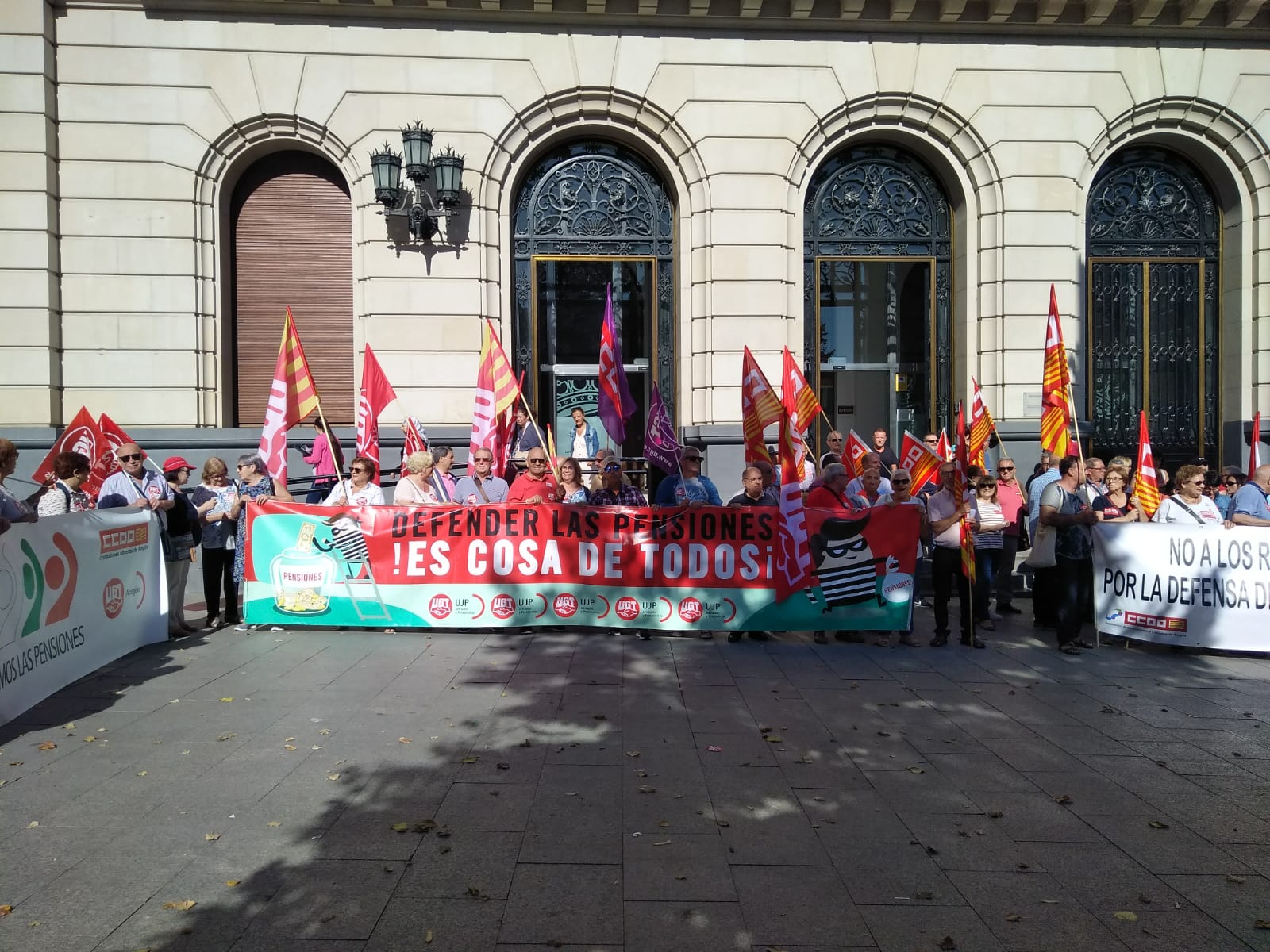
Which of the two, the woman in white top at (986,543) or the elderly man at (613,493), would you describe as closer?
the elderly man at (613,493)

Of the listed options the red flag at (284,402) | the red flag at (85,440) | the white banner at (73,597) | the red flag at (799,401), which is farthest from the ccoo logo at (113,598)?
the red flag at (799,401)

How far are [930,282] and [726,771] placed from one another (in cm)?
1174

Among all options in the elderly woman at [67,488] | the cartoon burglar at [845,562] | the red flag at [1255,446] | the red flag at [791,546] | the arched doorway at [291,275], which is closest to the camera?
the elderly woman at [67,488]

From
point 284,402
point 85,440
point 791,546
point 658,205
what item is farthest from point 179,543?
point 658,205

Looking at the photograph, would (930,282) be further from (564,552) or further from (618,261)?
(564,552)

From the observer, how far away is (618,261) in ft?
47.8

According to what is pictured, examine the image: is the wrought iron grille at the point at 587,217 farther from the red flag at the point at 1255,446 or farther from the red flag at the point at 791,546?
the red flag at the point at 1255,446

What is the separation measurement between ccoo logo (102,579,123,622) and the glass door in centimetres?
731

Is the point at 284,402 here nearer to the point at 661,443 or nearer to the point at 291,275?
the point at 661,443

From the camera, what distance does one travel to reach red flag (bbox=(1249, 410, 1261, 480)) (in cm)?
1327

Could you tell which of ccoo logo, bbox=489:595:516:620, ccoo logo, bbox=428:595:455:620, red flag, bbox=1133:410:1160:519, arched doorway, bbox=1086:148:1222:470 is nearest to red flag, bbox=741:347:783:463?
ccoo logo, bbox=489:595:516:620

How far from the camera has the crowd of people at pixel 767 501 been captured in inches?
361

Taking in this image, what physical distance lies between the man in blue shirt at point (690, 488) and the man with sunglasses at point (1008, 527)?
3744mm

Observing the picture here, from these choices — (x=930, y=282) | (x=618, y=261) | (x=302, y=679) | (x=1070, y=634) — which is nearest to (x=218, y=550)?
(x=302, y=679)
